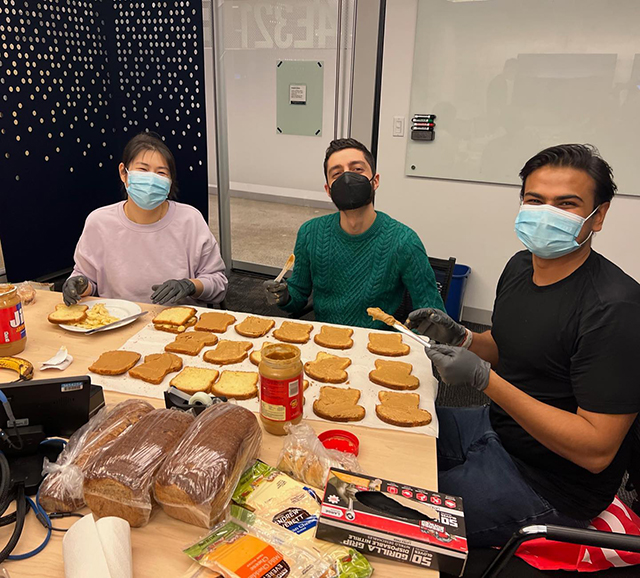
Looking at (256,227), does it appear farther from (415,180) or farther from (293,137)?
(415,180)

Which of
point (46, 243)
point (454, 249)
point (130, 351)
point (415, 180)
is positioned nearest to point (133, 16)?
point (46, 243)

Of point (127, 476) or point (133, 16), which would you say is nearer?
point (127, 476)

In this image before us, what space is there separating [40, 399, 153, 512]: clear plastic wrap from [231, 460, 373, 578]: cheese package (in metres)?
0.29

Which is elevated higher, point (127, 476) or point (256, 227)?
point (127, 476)

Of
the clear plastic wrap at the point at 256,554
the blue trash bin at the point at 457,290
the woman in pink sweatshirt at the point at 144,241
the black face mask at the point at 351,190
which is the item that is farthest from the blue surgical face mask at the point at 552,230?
the blue trash bin at the point at 457,290

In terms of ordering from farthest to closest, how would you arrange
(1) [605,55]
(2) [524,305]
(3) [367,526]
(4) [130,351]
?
1. (1) [605,55]
2. (4) [130,351]
3. (2) [524,305]
4. (3) [367,526]

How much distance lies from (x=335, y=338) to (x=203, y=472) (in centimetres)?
86

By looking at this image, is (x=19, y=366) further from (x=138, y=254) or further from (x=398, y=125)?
(x=398, y=125)

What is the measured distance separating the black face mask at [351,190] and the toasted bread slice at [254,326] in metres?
0.58

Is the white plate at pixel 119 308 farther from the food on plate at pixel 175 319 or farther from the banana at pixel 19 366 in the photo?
the banana at pixel 19 366

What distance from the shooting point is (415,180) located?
12.5 feet

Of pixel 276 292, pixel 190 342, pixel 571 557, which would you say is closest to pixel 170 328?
pixel 190 342

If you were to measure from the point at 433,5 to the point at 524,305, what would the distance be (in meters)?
2.85

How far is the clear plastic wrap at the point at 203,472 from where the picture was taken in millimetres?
851
